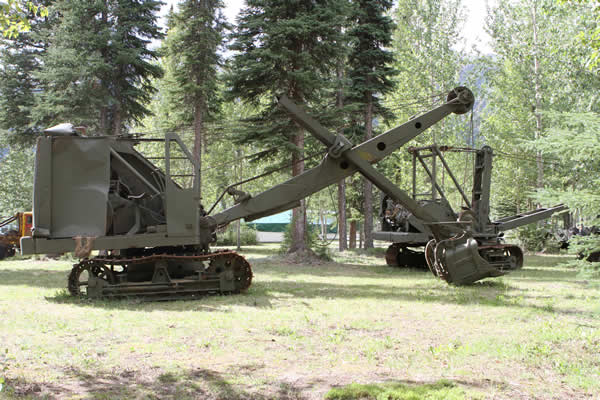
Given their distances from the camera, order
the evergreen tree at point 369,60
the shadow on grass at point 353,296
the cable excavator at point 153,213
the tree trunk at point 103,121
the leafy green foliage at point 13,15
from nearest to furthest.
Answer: the leafy green foliage at point 13,15, the shadow on grass at point 353,296, the cable excavator at point 153,213, the tree trunk at point 103,121, the evergreen tree at point 369,60

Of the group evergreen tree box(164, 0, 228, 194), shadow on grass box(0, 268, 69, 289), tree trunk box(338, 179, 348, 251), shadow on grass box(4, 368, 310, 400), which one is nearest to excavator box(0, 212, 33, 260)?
shadow on grass box(0, 268, 69, 289)

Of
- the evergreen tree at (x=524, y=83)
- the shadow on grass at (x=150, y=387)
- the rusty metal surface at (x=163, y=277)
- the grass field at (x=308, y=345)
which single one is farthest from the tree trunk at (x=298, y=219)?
the shadow on grass at (x=150, y=387)

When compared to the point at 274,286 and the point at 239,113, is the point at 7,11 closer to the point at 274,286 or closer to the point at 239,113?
the point at 274,286

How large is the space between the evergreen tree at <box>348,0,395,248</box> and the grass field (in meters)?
12.4

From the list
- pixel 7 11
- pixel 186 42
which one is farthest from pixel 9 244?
pixel 7 11

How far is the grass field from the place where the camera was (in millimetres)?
4566

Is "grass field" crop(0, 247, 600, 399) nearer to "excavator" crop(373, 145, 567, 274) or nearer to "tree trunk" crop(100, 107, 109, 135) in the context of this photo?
"excavator" crop(373, 145, 567, 274)

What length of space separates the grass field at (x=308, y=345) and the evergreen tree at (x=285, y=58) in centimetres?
763

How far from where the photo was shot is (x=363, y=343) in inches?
239

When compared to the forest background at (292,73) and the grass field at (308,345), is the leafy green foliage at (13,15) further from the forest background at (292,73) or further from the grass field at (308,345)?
the forest background at (292,73)

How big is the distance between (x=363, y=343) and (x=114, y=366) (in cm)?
283

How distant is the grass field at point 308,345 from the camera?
457 centimetres

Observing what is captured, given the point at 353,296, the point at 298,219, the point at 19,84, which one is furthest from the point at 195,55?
the point at 353,296

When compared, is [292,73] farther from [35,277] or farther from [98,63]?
[35,277]
